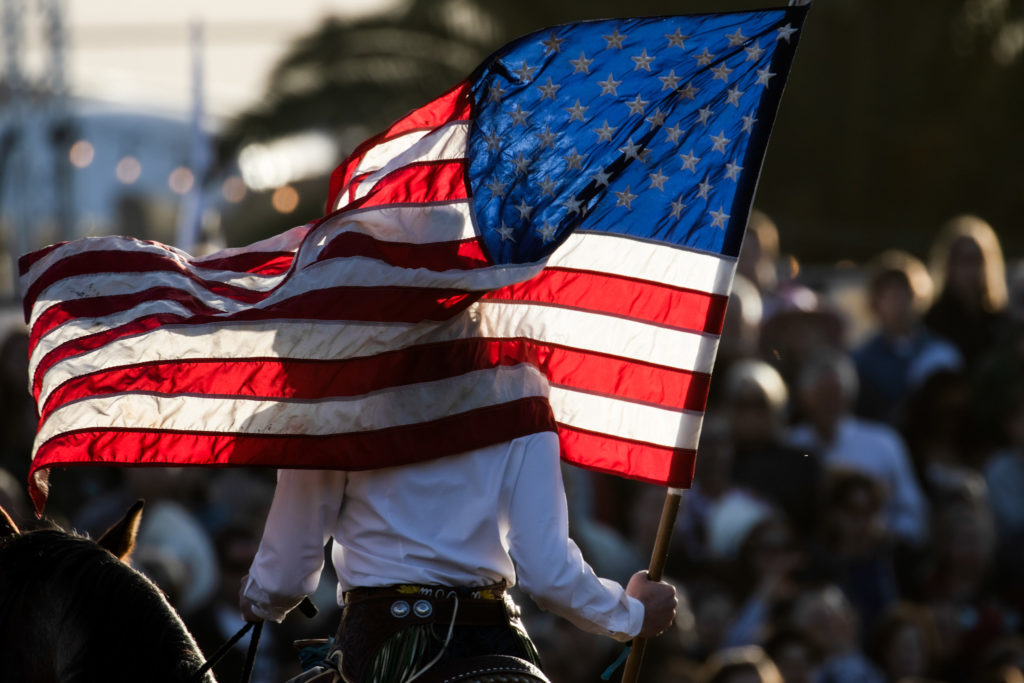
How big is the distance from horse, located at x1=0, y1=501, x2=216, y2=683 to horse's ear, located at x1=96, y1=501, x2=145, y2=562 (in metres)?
0.17

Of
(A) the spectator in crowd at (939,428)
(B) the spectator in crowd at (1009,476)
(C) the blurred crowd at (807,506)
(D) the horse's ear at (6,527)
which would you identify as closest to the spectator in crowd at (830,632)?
(C) the blurred crowd at (807,506)

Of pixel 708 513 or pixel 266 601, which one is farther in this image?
pixel 708 513

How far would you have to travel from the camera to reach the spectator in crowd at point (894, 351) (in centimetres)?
992

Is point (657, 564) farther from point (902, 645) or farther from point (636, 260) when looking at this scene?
point (902, 645)

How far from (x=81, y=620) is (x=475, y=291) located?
4.38 ft

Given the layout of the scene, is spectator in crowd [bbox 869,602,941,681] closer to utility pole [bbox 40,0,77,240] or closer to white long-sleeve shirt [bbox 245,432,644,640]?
white long-sleeve shirt [bbox 245,432,644,640]

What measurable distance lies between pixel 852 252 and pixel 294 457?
16.4 meters

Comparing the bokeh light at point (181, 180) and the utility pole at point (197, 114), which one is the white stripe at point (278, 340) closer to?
the utility pole at point (197, 114)

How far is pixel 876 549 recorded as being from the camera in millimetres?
8898

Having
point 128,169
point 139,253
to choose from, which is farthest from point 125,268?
point 128,169

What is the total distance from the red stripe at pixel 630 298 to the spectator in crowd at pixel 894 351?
17.2ft

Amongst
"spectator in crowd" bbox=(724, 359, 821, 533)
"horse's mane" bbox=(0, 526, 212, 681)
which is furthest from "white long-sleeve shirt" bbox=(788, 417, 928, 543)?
"horse's mane" bbox=(0, 526, 212, 681)

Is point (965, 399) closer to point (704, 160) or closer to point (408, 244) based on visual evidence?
point (704, 160)

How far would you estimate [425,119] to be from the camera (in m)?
4.63
